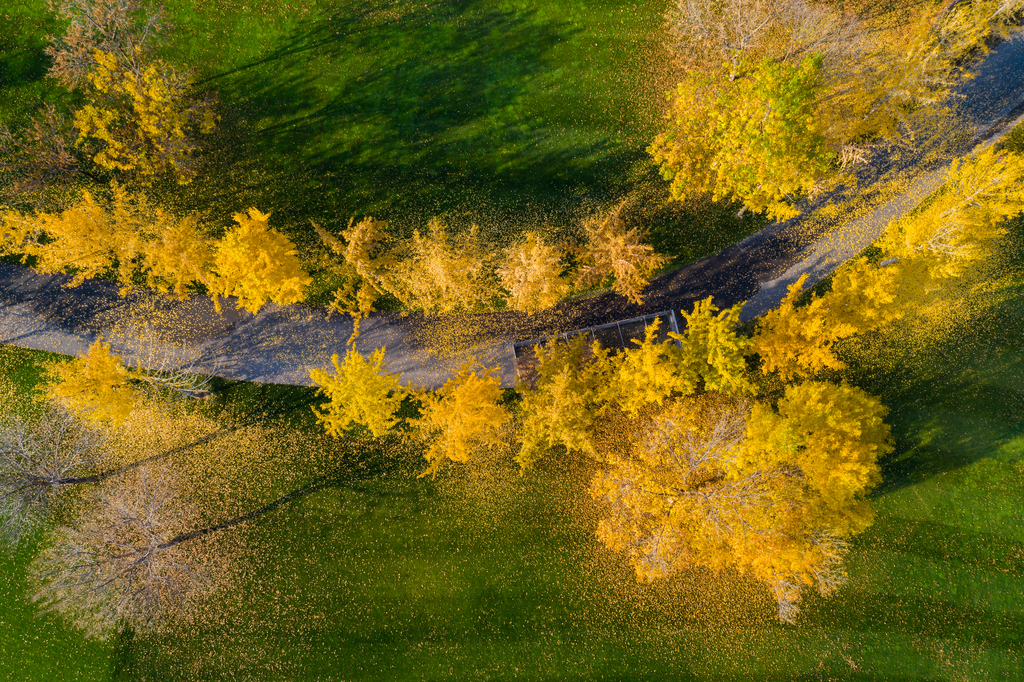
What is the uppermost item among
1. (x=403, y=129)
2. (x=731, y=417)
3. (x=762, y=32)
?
(x=762, y=32)

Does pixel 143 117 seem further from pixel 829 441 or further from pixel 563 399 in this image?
pixel 829 441

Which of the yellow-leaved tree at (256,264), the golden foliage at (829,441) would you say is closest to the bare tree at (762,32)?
the golden foliage at (829,441)

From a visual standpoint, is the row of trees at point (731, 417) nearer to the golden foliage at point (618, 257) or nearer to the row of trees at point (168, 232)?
the golden foliage at point (618, 257)

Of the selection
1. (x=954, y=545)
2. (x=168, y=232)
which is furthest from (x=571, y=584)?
(x=168, y=232)

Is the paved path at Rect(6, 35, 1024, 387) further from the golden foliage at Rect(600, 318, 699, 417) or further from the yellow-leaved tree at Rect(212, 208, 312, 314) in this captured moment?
the golden foliage at Rect(600, 318, 699, 417)

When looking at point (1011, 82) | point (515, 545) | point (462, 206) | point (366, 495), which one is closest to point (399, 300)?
point (462, 206)

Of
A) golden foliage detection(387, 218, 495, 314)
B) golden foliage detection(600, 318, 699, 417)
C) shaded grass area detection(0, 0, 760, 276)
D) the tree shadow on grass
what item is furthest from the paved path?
the tree shadow on grass

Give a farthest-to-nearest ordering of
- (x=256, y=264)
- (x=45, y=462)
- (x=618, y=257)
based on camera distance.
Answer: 1. (x=45, y=462)
2. (x=618, y=257)
3. (x=256, y=264)

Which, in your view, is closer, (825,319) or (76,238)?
(76,238)
